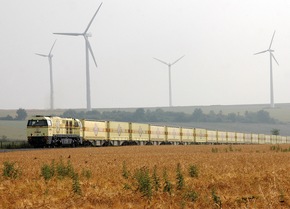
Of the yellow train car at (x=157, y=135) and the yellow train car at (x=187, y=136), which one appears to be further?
the yellow train car at (x=187, y=136)

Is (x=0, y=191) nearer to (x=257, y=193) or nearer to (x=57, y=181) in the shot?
(x=57, y=181)

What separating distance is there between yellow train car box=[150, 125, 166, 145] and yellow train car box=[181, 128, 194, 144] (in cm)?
785

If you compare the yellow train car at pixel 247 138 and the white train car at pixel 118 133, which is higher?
the white train car at pixel 118 133

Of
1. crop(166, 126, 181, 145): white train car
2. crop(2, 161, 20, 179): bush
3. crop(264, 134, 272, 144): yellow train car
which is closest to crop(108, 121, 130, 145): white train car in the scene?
crop(166, 126, 181, 145): white train car

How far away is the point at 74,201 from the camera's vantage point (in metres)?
15.5

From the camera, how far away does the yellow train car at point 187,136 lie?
10300 centimetres

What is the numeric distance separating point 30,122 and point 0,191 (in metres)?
49.5

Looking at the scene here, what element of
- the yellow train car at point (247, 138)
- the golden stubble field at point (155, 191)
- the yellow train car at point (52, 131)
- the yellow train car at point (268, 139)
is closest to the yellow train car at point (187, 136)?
the yellow train car at point (247, 138)

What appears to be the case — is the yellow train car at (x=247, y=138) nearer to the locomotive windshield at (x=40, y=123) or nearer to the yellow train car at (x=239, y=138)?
the yellow train car at (x=239, y=138)

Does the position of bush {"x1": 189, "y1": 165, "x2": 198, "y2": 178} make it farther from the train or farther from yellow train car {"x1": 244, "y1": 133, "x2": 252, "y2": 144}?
yellow train car {"x1": 244, "y1": 133, "x2": 252, "y2": 144}

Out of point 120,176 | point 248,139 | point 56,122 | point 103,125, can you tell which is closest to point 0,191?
point 120,176

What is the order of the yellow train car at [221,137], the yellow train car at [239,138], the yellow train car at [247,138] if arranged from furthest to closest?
the yellow train car at [247,138]
the yellow train car at [239,138]
the yellow train car at [221,137]

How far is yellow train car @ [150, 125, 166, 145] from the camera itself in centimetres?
9138

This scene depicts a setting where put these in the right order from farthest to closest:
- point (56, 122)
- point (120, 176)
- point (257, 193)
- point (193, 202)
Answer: point (56, 122), point (120, 176), point (257, 193), point (193, 202)
